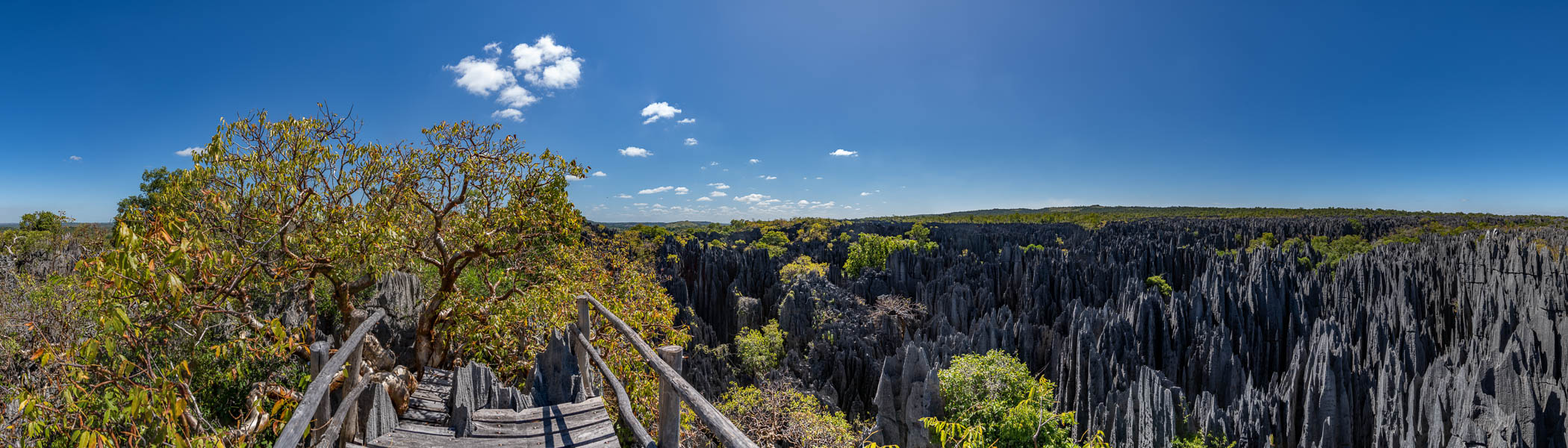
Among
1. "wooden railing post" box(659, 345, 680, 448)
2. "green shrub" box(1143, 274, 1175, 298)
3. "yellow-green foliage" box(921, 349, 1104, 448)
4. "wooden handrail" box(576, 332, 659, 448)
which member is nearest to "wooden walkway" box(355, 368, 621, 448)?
"wooden handrail" box(576, 332, 659, 448)

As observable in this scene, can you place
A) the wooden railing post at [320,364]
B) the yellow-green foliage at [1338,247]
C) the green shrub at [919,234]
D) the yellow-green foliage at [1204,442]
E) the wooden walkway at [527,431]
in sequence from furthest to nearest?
1. the green shrub at [919,234]
2. the yellow-green foliage at [1338,247]
3. the yellow-green foliage at [1204,442]
4. the wooden walkway at [527,431]
5. the wooden railing post at [320,364]

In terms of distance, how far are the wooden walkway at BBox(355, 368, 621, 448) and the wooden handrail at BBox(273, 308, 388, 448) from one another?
3.29 ft

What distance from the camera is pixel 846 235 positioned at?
63250 mm

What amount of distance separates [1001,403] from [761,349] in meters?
10.3

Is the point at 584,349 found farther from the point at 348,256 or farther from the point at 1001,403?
the point at 1001,403

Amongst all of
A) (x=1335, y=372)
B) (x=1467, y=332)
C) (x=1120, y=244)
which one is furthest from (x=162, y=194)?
(x=1120, y=244)

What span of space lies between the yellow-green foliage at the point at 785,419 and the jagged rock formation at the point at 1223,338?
1300 mm

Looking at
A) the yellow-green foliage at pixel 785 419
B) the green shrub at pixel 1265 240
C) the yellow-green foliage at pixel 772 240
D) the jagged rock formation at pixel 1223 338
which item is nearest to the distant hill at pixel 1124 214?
the green shrub at pixel 1265 240

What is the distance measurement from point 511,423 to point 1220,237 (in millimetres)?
76052

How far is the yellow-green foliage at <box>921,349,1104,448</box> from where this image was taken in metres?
13.0

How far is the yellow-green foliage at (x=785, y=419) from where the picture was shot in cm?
1389

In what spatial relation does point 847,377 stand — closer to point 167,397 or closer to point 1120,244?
point 167,397

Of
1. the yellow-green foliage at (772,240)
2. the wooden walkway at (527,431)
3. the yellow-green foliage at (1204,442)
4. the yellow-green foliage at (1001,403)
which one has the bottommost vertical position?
the yellow-green foliage at (1001,403)

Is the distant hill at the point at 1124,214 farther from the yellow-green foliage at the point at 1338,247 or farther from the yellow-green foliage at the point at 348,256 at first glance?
the yellow-green foliage at the point at 348,256
